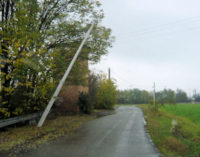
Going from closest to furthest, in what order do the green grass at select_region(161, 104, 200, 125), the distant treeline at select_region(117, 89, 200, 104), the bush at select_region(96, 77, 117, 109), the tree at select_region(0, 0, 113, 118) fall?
the tree at select_region(0, 0, 113, 118), the green grass at select_region(161, 104, 200, 125), the distant treeline at select_region(117, 89, 200, 104), the bush at select_region(96, 77, 117, 109)

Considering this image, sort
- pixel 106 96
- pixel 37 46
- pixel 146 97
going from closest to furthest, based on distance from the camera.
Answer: pixel 37 46, pixel 106 96, pixel 146 97

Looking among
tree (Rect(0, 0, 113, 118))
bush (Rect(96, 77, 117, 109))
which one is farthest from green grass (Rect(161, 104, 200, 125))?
tree (Rect(0, 0, 113, 118))

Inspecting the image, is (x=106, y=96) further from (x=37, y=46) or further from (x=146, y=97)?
(x=146, y=97)

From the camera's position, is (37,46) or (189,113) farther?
(189,113)

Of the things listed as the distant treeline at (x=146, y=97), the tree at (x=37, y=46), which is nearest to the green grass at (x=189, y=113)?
the distant treeline at (x=146, y=97)

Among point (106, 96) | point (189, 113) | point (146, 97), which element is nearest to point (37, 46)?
point (106, 96)

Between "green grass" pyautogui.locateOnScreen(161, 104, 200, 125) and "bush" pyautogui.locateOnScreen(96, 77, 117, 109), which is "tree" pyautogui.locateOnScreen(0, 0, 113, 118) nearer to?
"green grass" pyautogui.locateOnScreen(161, 104, 200, 125)

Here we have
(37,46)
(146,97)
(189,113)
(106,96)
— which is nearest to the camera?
(37,46)

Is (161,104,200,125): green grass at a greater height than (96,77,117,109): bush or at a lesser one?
lesser

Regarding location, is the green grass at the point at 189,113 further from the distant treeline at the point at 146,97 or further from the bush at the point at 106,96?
the bush at the point at 106,96

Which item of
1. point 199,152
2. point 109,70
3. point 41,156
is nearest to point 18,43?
point 41,156

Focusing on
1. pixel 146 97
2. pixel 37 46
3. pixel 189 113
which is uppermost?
pixel 37 46

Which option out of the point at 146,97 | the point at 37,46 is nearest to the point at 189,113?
the point at 37,46

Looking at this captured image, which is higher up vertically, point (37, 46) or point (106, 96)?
point (37, 46)
